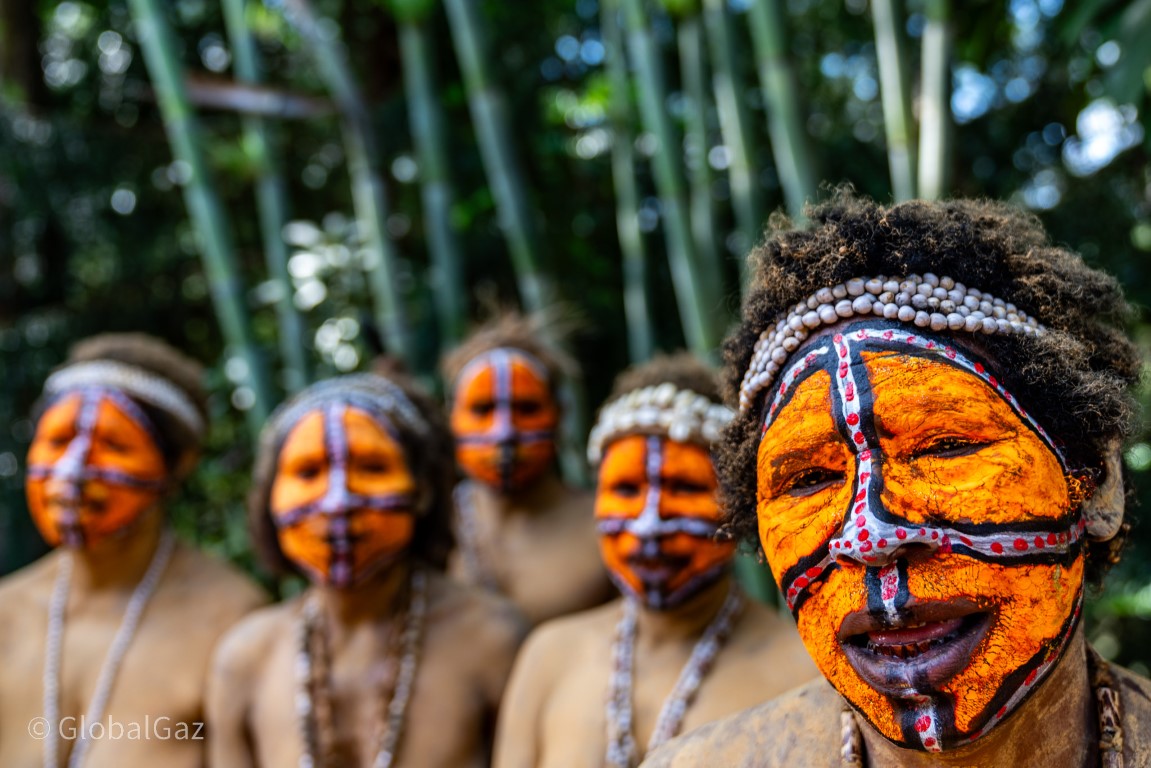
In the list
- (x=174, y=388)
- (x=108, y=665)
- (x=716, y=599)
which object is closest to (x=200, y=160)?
(x=174, y=388)

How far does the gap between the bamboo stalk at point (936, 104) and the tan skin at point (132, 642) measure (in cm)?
294

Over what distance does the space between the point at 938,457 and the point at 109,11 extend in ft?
28.0

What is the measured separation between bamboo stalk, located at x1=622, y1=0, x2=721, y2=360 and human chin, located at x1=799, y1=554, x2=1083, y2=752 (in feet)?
8.92

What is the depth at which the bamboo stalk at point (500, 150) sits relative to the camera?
502 cm

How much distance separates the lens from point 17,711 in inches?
165

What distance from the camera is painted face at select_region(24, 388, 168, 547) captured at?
4.14m

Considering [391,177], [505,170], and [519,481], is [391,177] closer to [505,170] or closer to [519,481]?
[505,170]

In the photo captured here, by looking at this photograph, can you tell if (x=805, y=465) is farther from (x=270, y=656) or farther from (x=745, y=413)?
(x=270, y=656)

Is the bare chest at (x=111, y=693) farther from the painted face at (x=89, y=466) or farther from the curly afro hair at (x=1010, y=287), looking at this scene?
the curly afro hair at (x=1010, y=287)

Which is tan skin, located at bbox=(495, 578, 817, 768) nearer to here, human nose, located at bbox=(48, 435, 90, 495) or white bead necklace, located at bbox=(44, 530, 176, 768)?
white bead necklace, located at bbox=(44, 530, 176, 768)

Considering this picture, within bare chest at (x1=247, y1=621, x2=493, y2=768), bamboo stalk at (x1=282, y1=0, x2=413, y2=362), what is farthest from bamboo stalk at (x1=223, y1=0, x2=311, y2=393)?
bare chest at (x1=247, y1=621, x2=493, y2=768)

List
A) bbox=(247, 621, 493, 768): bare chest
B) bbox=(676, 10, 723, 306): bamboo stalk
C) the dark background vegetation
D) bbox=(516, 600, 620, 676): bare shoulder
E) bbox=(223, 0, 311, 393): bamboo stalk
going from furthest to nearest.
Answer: the dark background vegetation < bbox=(223, 0, 311, 393): bamboo stalk < bbox=(676, 10, 723, 306): bamboo stalk < bbox=(247, 621, 493, 768): bare chest < bbox=(516, 600, 620, 676): bare shoulder

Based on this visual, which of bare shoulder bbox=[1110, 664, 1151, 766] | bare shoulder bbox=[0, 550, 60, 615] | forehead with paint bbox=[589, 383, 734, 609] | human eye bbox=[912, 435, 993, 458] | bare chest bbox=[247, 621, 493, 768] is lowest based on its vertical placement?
bare chest bbox=[247, 621, 493, 768]

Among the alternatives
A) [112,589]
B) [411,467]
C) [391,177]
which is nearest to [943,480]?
[411,467]
